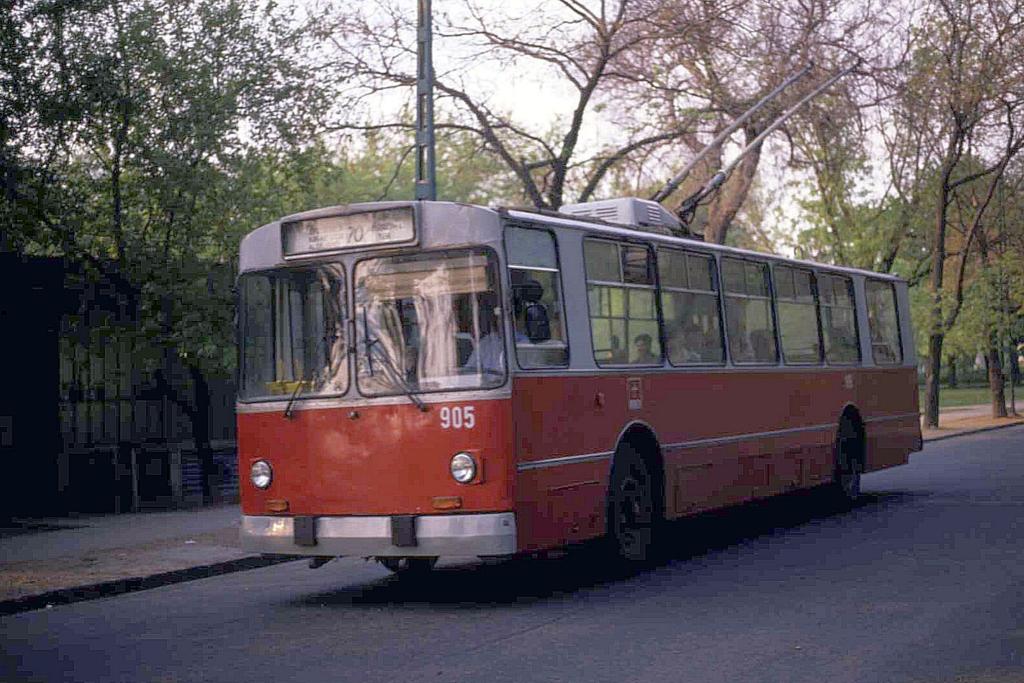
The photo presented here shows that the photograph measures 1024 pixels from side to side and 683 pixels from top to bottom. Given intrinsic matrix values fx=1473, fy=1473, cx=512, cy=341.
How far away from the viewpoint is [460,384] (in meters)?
10.7

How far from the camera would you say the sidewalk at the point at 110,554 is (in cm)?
1264

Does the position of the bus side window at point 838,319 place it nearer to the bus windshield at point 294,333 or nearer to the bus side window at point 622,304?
the bus side window at point 622,304

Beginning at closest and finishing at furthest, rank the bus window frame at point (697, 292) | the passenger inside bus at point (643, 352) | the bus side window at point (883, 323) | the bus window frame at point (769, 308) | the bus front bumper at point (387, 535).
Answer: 1. the bus front bumper at point (387, 535)
2. the passenger inside bus at point (643, 352)
3. the bus window frame at point (697, 292)
4. the bus window frame at point (769, 308)
5. the bus side window at point (883, 323)

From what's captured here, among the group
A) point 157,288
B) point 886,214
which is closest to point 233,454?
point 157,288

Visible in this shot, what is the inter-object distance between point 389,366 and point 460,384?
24.3 inches

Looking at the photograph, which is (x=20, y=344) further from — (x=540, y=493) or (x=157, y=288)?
(x=540, y=493)

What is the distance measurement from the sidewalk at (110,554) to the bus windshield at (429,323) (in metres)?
3.49

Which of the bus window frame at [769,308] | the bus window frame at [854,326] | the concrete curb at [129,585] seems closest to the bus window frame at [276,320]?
the concrete curb at [129,585]

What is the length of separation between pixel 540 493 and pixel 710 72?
17466 millimetres

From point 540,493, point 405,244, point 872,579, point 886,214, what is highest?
point 886,214

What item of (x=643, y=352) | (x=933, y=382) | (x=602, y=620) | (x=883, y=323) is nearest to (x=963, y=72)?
(x=933, y=382)

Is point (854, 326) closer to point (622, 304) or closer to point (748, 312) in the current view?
point (748, 312)

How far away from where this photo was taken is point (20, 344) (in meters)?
19.6

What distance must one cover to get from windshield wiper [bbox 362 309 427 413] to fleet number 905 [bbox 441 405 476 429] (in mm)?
173
